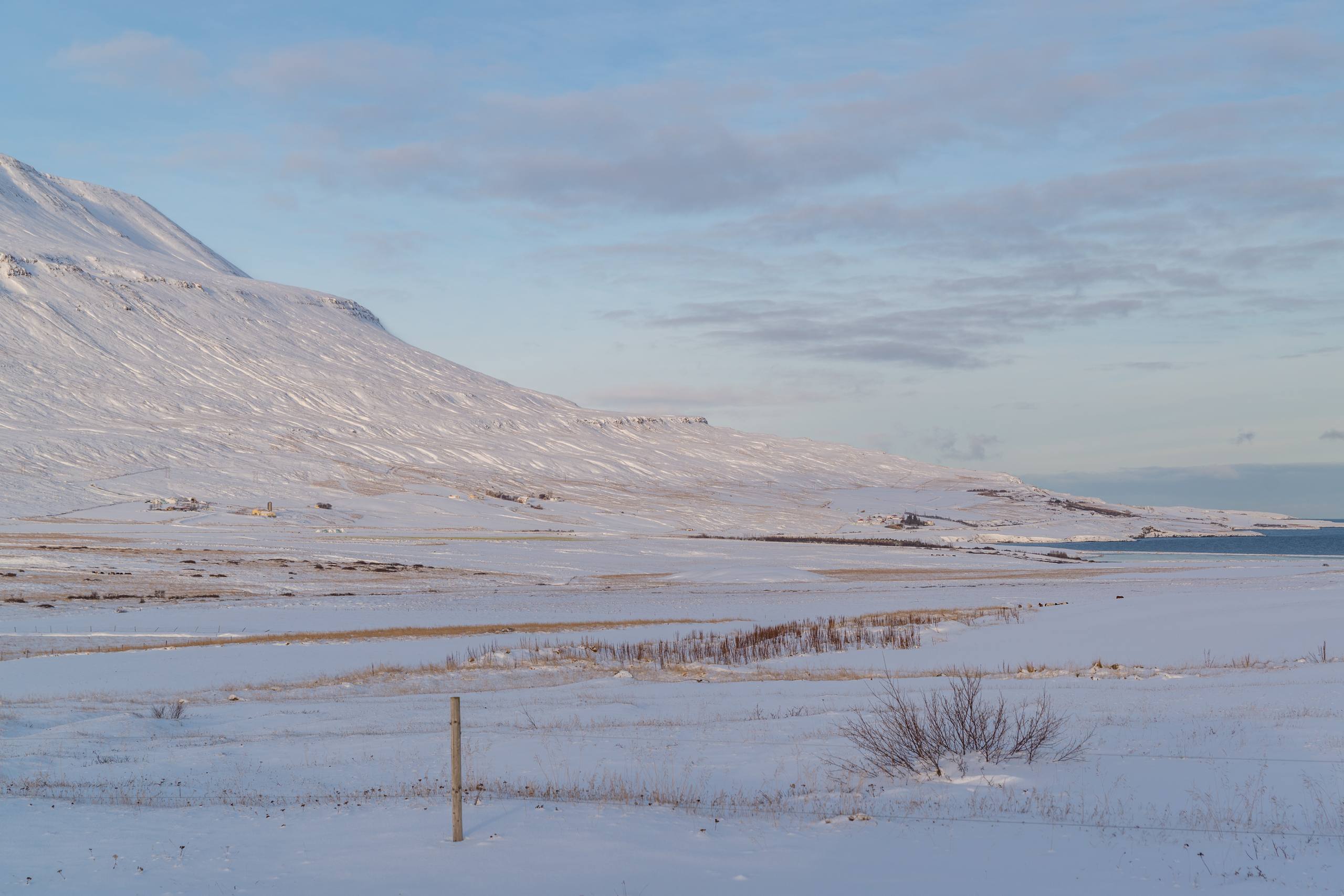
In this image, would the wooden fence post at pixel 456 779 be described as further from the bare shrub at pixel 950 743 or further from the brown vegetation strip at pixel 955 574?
the brown vegetation strip at pixel 955 574

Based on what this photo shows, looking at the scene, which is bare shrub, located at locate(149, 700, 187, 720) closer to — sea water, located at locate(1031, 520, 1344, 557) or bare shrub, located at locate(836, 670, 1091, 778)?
bare shrub, located at locate(836, 670, 1091, 778)

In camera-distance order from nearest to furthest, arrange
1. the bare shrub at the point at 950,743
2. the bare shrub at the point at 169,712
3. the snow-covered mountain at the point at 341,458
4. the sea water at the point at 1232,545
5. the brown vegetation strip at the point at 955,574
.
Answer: the bare shrub at the point at 950,743 → the bare shrub at the point at 169,712 → the brown vegetation strip at the point at 955,574 → the sea water at the point at 1232,545 → the snow-covered mountain at the point at 341,458

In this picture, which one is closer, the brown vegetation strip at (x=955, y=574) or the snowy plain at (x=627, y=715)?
the snowy plain at (x=627, y=715)

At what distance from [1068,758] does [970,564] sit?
197 ft

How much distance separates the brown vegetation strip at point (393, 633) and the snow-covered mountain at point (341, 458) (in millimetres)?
61726

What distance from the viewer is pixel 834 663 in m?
25.9

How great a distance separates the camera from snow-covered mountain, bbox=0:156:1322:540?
112 meters

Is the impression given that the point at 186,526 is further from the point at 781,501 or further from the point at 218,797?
the point at 781,501

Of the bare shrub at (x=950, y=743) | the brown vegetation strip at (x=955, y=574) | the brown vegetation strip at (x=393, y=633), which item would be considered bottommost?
the brown vegetation strip at (x=955, y=574)

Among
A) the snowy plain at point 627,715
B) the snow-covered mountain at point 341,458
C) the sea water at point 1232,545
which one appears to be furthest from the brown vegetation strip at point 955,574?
the snow-covered mountain at point 341,458

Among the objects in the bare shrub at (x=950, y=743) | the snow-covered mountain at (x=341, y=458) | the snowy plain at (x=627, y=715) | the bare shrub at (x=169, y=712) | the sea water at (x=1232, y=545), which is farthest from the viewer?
the snow-covered mountain at (x=341, y=458)

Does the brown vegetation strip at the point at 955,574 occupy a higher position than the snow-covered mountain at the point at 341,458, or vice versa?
the snow-covered mountain at the point at 341,458

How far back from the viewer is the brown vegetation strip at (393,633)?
2889 cm

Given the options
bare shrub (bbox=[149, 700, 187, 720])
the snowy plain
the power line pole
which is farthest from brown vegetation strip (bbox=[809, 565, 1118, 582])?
the power line pole
